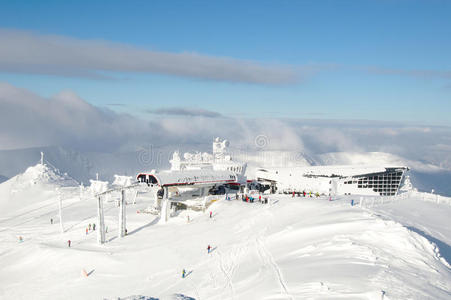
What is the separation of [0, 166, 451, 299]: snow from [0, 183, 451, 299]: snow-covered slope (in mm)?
→ 96

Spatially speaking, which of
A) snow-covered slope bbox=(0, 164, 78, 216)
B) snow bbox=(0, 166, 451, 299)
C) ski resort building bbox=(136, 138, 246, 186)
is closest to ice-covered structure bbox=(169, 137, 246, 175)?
ski resort building bbox=(136, 138, 246, 186)

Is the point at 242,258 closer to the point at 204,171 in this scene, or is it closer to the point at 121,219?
the point at 121,219

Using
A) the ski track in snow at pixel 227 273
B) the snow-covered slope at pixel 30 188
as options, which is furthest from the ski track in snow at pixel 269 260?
the snow-covered slope at pixel 30 188

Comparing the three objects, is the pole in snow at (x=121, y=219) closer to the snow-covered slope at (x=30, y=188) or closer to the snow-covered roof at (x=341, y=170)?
the snow-covered roof at (x=341, y=170)

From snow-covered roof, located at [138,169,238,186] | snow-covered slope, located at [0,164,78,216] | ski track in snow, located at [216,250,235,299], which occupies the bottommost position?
snow-covered slope, located at [0,164,78,216]

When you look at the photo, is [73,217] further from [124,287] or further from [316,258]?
[316,258]

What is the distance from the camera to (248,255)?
2880 cm

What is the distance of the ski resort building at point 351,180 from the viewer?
198 feet

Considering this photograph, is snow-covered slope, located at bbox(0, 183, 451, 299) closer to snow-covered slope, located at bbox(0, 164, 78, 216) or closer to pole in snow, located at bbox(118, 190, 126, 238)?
pole in snow, located at bbox(118, 190, 126, 238)

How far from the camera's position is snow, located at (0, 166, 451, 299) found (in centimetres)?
1958

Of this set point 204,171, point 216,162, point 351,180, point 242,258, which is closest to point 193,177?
point 204,171

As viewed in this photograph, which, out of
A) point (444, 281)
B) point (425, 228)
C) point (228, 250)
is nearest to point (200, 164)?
point (228, 250)

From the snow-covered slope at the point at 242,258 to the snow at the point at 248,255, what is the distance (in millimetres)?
96

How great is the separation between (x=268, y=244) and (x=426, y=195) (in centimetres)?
3587
